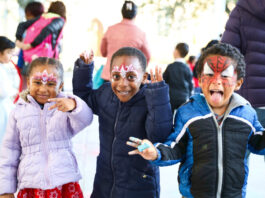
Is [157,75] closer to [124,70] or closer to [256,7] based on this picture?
[124,70]

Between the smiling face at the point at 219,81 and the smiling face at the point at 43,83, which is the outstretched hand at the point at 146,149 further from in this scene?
the smiling face at the point at 43,83

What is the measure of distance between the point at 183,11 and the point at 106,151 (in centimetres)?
725

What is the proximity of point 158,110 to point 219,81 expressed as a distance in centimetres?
33

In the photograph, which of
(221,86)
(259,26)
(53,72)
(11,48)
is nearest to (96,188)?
(53,72)

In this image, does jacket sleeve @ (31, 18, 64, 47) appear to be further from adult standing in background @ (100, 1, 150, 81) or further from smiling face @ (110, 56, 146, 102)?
smiling face @ (110, 56, 146, 102)

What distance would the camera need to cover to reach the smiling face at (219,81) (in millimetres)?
1508

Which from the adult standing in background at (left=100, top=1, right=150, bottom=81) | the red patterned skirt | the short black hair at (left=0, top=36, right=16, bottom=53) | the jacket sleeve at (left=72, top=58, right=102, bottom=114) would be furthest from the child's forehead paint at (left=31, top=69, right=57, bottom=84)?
the adult standing in background at (left=100, top=1, right=150, bottom=81)

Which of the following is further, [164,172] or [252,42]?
[164,172]

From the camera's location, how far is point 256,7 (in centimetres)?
219

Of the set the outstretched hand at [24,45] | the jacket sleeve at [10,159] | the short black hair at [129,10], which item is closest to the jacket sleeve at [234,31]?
the jacket sleeve at [10,159]

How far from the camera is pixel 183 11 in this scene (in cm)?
832

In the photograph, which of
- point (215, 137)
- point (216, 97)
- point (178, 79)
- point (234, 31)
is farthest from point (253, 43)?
point (178, 79)

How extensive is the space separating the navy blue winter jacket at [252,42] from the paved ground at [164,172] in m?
1.01

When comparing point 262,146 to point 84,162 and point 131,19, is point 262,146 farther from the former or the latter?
point 131,19
